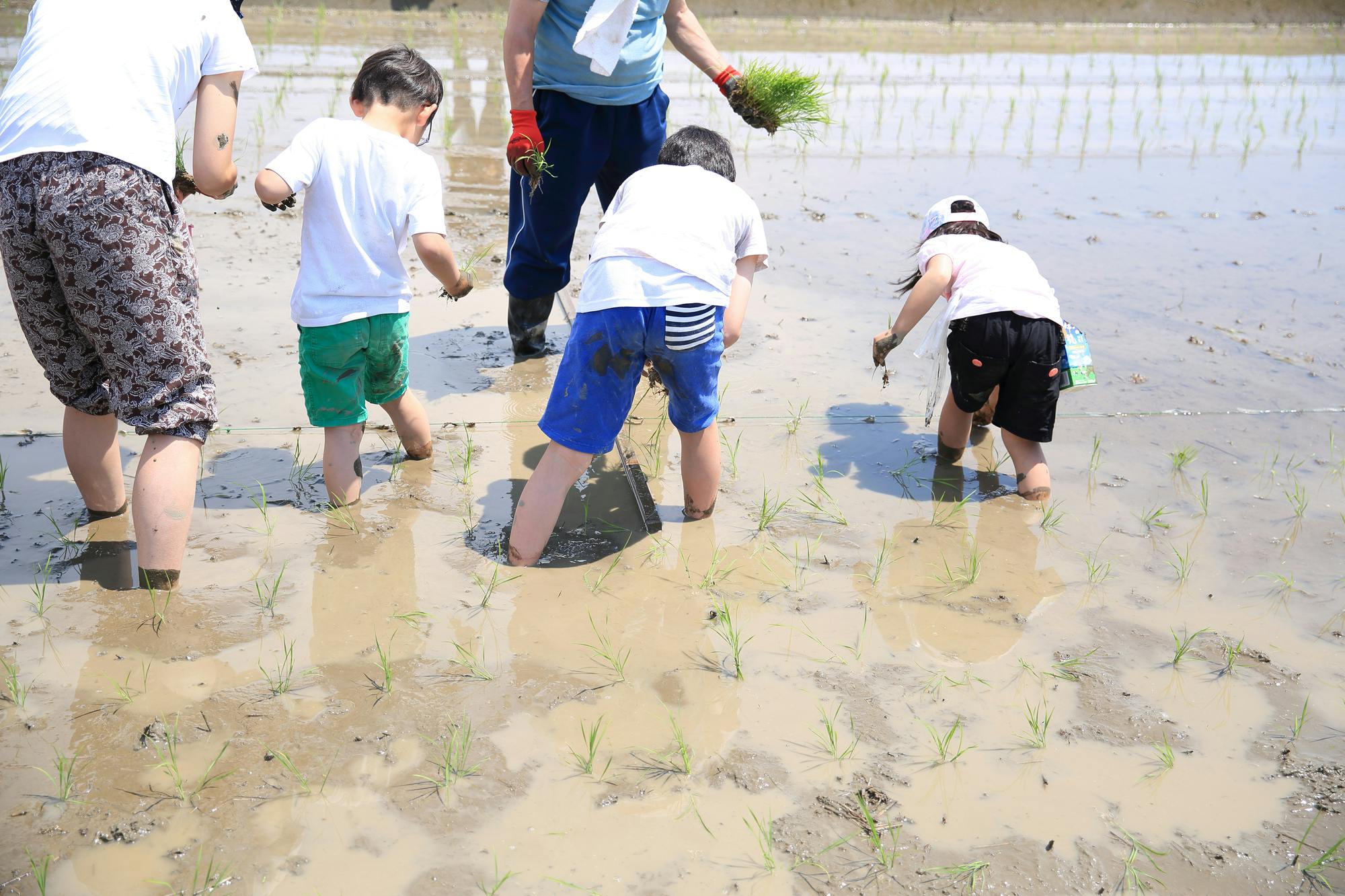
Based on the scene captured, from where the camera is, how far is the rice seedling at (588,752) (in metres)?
2.10

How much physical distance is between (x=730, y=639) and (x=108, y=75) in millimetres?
1900

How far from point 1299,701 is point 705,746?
1405 millimetres

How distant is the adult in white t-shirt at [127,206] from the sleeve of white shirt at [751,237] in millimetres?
1347

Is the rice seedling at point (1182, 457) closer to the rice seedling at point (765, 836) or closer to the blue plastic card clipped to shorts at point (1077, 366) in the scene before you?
the blue plastic card clipped to shorts at point (1077, 366)

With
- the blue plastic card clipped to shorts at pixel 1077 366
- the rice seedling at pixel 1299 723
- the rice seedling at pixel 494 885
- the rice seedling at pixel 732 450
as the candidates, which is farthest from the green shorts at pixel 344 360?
the rice seedling at pixel 1299 723

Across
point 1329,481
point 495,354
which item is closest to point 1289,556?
point 1329,481

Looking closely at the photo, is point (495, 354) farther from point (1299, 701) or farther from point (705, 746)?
point (1299, 701)

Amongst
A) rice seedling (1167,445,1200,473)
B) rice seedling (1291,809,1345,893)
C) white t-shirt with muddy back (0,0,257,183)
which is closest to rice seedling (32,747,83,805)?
white t-shirt with muddy back (0,0,257,183)

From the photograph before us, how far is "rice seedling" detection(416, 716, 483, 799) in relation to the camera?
204 cm

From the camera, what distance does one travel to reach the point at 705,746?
220 cm

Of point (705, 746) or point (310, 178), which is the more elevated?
point (310, 178)

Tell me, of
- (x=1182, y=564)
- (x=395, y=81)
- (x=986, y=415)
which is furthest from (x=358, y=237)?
(x=1182, y=564)

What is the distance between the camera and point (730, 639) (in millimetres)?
2520

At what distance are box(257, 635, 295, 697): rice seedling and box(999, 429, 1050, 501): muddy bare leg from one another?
7.39 ft
